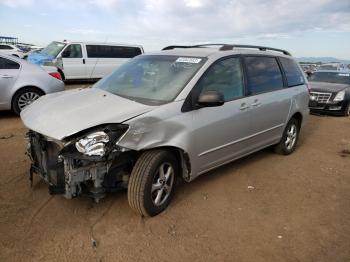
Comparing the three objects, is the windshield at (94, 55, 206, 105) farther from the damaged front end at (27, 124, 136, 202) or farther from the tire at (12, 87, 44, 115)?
the tire at (12, 87, 44, 115)

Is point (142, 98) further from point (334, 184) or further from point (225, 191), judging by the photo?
point (334, 184)

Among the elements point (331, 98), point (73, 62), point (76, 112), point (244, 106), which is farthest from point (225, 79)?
point (73, 62)

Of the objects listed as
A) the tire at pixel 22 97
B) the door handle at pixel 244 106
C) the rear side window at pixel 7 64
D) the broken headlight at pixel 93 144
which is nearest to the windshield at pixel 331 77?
the door handle at pixel 244 106

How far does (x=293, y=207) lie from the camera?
4.17 metres

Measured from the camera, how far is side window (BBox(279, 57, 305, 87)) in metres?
5.87

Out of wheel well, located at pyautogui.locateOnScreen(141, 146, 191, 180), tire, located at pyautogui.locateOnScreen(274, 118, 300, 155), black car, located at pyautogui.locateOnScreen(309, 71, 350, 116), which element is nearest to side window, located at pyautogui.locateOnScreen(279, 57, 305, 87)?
tire, located at pyautogui.locateOnScreen(274, 118, 300, 155)

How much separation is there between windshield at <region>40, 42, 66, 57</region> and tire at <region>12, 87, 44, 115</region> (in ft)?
21.5

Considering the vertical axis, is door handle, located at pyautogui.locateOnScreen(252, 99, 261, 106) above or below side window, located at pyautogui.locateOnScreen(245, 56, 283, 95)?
below

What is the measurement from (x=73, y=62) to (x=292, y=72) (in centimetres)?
1039

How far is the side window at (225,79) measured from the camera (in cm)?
412

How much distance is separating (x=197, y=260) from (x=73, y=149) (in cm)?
148

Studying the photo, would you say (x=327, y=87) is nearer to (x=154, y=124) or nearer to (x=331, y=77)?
(x=331, y=77)

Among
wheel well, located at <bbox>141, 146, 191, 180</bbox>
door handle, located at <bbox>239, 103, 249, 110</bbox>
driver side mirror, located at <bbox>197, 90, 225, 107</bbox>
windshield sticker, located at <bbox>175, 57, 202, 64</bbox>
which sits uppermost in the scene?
windshield sticker, located at <bbox>175, 57, 202, 64</bbox>

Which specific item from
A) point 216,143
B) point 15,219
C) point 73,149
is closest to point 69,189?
point 73,149
